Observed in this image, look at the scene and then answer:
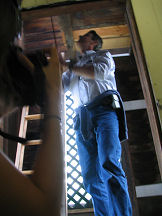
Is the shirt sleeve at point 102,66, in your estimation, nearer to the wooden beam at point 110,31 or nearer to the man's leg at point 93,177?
the man's leg at point 93,177

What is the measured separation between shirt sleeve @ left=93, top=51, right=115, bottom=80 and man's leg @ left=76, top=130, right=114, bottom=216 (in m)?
0.37

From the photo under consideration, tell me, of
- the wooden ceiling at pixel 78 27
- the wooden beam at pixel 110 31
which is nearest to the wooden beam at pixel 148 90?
the wooden ceiling at pixel 78 27

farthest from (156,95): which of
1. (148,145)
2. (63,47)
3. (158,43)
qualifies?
(63,47)

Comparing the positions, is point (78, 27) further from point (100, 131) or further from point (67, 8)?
point (100, 131)

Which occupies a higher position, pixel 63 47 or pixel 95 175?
pixel 63 47

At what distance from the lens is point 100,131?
1.11 m

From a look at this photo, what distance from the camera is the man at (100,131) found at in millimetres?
953

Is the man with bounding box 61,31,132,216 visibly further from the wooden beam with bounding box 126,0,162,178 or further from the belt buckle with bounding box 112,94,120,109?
the wooden beam with bounding box 126,0,162,178

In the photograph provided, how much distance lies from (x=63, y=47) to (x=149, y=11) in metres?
1.29

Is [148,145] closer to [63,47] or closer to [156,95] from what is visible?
[156,95]

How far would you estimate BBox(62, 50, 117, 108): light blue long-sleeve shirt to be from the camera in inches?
49.9

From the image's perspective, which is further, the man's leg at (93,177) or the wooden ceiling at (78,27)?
the wooden ceiling at (78,27)

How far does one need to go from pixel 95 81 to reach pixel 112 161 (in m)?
0.53

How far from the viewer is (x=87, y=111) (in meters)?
1.20
